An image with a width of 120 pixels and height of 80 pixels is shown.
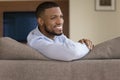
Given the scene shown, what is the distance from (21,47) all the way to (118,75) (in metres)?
0.49

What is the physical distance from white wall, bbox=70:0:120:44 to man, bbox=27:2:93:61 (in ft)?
10.1

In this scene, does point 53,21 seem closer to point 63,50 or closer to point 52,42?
point 52,42

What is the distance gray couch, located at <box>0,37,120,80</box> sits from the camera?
1.35 m

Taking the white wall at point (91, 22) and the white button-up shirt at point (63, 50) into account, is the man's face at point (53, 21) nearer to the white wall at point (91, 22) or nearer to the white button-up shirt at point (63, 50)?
the white button-up shirt at point (63, 50)

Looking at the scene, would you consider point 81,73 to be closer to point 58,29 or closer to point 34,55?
point 34,55

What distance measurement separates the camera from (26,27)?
19.1 feet

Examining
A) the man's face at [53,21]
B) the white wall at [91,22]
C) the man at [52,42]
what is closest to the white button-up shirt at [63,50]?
the man at [52,42]

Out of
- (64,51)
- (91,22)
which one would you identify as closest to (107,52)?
(64,51)

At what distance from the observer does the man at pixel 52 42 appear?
4.75 ft

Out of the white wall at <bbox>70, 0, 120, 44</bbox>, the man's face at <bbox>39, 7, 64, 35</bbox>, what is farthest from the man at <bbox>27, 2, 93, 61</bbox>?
the white wall at <bbox>70, 0, 120, 44</bbox>

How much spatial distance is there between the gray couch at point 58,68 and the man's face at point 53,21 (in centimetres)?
41

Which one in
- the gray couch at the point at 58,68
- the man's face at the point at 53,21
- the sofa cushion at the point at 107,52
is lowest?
the gray couch at the point at 58,68

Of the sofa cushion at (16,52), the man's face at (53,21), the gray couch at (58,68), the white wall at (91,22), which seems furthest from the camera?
the white wall at (91,22)

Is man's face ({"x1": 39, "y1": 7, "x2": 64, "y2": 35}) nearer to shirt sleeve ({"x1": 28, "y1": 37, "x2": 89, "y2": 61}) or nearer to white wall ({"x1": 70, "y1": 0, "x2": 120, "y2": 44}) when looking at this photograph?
shirt sleeve ({"x1": 28, "y1": 37, "x2": 89, "y2": 61})
